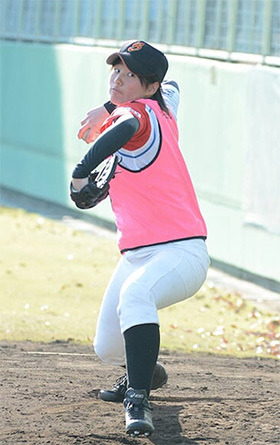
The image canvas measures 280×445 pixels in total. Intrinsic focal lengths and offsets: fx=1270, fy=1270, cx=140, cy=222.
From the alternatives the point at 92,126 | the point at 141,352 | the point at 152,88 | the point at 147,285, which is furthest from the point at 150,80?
the point at 141,352

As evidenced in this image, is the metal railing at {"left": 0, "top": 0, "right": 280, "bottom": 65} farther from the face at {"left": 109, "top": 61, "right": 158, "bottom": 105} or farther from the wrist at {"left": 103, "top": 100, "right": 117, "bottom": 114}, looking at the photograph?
the face at {"left": 109, "top": 61, "right": 158, "bottom": 105}

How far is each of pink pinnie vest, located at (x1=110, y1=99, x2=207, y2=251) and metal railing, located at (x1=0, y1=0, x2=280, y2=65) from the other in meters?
6.43

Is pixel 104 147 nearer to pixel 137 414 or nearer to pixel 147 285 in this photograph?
pixel 147 285

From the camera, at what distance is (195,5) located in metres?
14.3

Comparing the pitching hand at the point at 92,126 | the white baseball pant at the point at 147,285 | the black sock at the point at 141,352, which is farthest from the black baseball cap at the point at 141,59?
the black sock at the point at 141,352

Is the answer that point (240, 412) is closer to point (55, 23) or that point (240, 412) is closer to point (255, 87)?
point (255, 87)

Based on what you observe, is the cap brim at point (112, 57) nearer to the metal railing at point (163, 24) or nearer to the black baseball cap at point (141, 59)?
the black baseball cap at point (141, 59)

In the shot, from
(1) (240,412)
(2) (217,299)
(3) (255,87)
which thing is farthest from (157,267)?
(3) (255,87)

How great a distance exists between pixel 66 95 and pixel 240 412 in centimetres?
1219

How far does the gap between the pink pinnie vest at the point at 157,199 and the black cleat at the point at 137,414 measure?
72 cm

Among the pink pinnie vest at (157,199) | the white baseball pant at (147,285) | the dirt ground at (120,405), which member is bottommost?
the dirt ground at (120,405)

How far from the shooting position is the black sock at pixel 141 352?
5.67 m

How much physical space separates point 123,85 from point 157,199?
0.57 m

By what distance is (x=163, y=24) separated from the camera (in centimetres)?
1523
